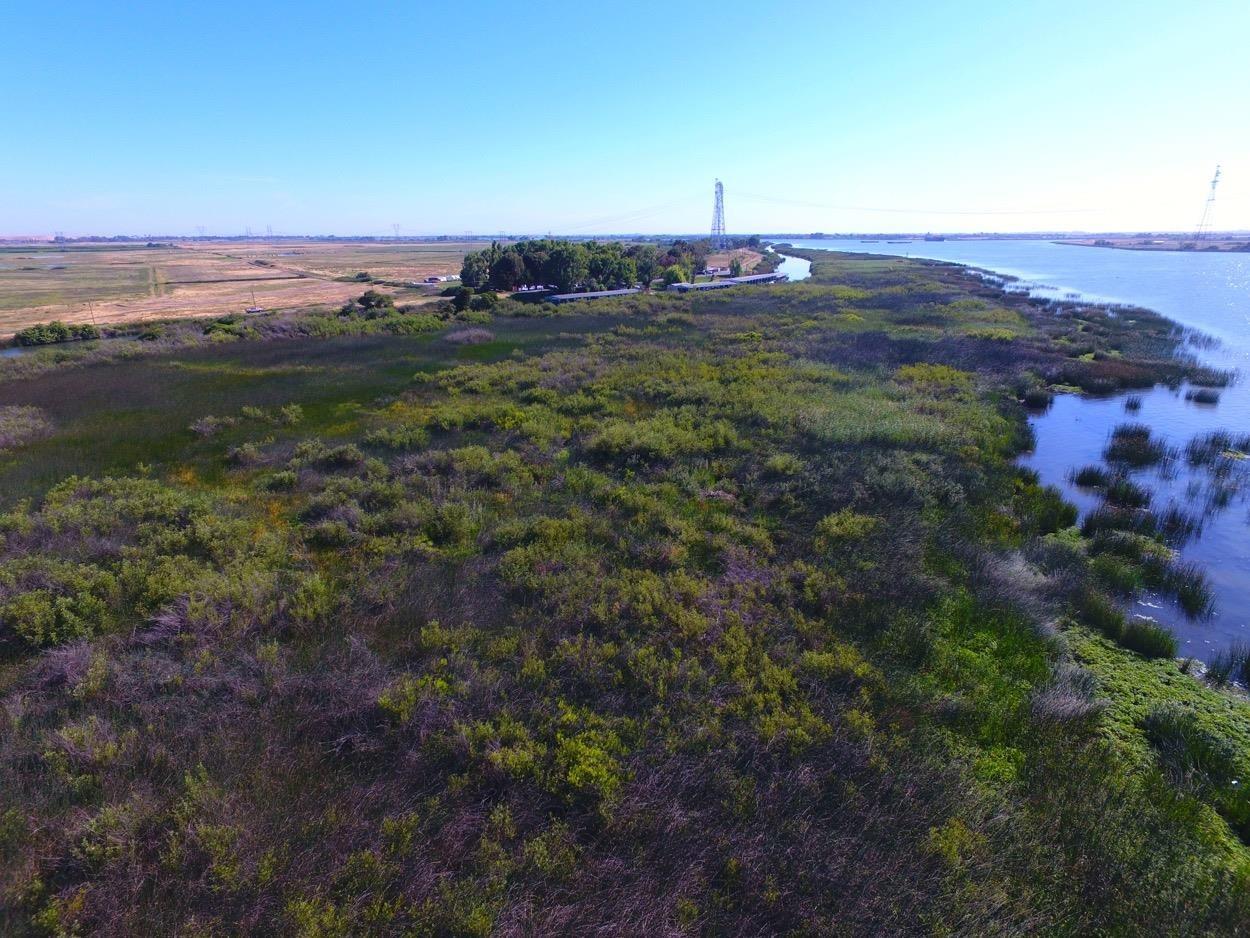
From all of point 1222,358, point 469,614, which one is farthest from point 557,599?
point 1222,358

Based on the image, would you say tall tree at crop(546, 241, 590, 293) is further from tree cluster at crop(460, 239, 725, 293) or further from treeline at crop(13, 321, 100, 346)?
treeline at crop(13, 321, 100, 346)

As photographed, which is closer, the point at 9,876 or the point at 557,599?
the point at 9,876

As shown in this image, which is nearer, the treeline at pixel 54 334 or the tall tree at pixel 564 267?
the treeline at pixel 54 334

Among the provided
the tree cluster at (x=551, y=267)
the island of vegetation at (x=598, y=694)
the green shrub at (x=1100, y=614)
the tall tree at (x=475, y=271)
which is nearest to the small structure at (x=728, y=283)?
the tree cluster at (x=551, y=267)

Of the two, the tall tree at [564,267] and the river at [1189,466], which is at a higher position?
the tall tree at [564,267]

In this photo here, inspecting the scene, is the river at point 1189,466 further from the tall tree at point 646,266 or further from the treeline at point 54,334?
the treeline at point 54,334

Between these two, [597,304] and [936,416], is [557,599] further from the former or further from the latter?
[597,304]

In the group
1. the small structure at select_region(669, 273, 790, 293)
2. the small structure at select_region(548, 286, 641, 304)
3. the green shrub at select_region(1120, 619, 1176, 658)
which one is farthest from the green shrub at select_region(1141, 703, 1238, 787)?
the small structure at select_region(669, 273, 790, 293)
